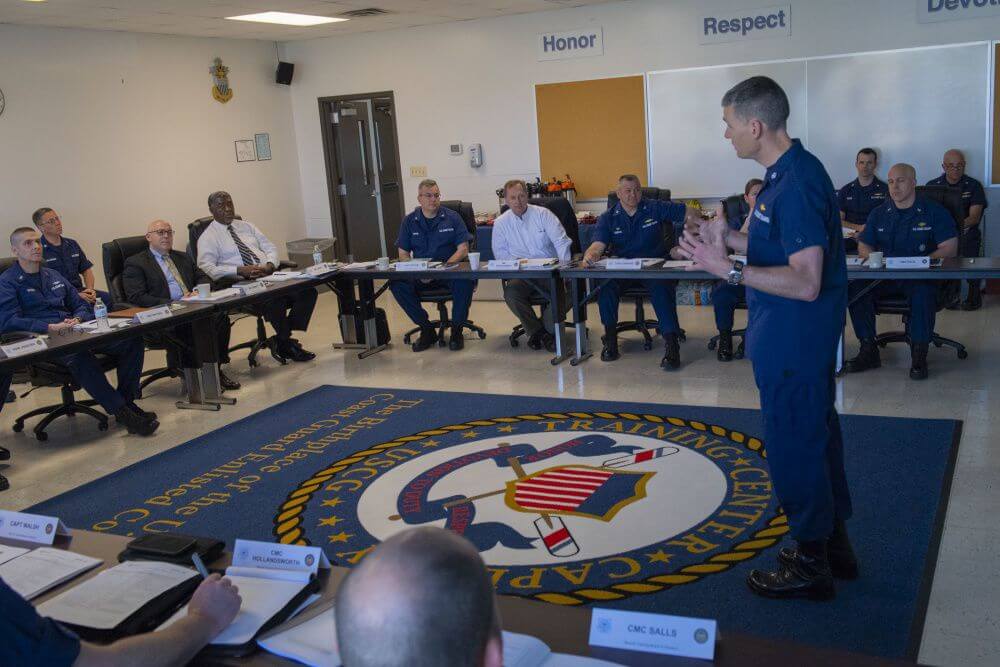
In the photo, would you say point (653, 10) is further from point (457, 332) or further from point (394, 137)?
point (457, 332)

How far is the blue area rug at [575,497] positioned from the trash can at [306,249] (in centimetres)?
515

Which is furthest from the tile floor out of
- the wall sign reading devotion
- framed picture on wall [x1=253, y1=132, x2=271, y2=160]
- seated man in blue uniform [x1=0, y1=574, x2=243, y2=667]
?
framed picture on wall [x1=253, y1=132, x2=271, y2=160]

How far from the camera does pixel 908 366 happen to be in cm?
576

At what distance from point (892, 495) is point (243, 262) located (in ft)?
17.6

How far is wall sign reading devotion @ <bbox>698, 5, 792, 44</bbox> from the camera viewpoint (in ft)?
27.3

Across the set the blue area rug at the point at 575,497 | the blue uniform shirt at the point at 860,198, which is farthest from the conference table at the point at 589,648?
the blue uniform shirt at the point at 860,198

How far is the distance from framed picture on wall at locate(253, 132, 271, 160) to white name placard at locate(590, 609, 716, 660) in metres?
9.59

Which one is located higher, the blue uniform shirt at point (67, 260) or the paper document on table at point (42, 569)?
Result: the blue uniform shirt at point (67, 260)

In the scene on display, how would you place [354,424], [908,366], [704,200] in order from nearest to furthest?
[354,424], [908,366], [704,200]

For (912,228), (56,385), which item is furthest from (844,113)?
(56,385)

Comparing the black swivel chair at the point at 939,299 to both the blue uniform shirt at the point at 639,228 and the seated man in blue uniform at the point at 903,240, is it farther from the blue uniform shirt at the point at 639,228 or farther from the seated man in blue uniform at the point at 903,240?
the blue uniform shirt at the point at 639,228

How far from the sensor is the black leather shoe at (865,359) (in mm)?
5715

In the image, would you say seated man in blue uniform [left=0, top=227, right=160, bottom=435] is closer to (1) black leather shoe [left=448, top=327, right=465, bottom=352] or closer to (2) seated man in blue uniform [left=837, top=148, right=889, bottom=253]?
(1) black leather shoe [left=448, top=327, right=465, bottom=352]

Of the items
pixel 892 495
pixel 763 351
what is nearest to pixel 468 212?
pixel 892 495
